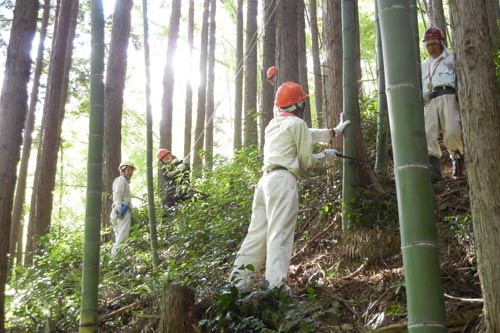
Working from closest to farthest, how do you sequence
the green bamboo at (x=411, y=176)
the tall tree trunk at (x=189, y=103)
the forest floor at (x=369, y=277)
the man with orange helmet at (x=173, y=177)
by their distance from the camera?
the green bamboo at (x=411, y=176), the forest floor at (x=369, y=277), the man with orange helmet at (x=173, y=177), the tall tree trunk at (x=189, y=103)

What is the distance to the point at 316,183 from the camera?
Result: 698 centimetres

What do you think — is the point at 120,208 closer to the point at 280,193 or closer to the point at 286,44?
the point at 286,44

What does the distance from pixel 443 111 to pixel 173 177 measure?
4936 mm

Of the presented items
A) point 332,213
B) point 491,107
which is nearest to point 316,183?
point 332,213

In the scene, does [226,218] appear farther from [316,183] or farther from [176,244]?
[316,183]

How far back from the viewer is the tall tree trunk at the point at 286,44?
8.86m

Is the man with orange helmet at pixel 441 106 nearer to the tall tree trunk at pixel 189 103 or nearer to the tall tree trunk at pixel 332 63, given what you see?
the tall tree trunk at pixel 332 63

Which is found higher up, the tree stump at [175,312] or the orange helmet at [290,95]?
the orange helmet at [290,95]

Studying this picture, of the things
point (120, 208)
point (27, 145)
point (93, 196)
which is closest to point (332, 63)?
point (93, 196)

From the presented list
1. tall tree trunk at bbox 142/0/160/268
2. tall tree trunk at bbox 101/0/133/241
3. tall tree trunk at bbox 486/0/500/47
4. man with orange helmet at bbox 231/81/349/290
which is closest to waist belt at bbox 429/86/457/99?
man with orange helmet at bbox 231/81/349/290

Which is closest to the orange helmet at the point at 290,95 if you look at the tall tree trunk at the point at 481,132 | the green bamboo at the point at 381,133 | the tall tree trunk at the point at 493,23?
the green bamboo at the point at 381,133

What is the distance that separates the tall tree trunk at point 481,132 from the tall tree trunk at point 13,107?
375cm

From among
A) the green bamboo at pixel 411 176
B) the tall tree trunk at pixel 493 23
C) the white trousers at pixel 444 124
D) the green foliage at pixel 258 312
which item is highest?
the tall tree trunk at pixel 493 23

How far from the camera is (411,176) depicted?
89.0 inches
